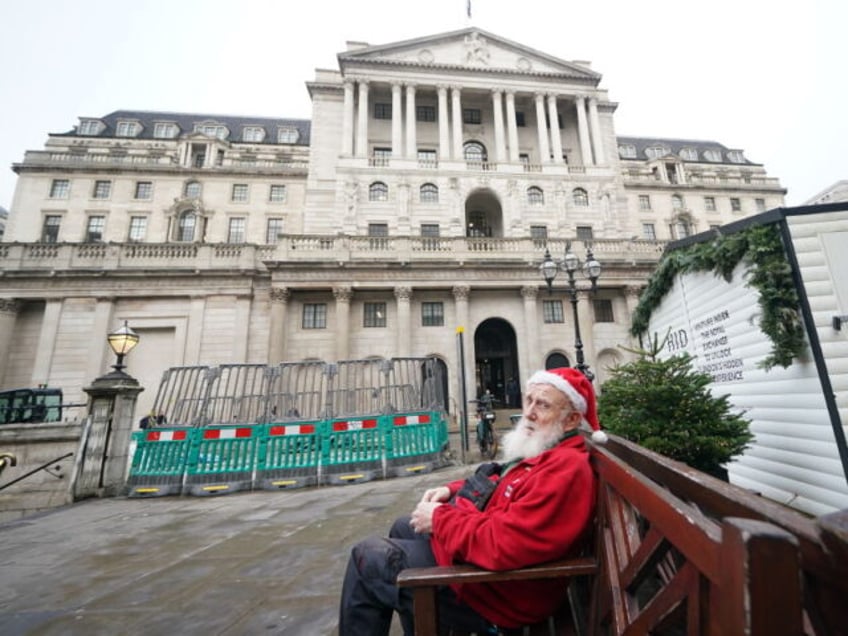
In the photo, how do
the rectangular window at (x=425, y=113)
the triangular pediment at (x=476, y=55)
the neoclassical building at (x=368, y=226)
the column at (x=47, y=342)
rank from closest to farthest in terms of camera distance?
1. the column at (x=47, y=342)
2. the neoclassical building at (x=368, y=226)
3. the triangular pediment at (x=476, y=55)
4. the rectangular window at (x=425, y=113)

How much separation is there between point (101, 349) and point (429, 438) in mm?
17000

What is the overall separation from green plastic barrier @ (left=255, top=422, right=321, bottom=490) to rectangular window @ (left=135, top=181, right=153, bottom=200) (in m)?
31.7

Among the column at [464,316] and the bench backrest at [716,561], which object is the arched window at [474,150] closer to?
the column at [464,316]

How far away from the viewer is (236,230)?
30594 mm

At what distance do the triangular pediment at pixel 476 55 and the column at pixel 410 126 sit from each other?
222 cm

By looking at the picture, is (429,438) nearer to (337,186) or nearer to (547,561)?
(547,561)

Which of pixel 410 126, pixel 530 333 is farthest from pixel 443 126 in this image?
pixel 530 333

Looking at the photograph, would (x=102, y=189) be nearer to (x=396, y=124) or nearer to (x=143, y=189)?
(x=143, y=189)

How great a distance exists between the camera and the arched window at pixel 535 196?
23.3 meters

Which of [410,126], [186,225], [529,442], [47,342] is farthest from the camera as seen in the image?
[186,225]

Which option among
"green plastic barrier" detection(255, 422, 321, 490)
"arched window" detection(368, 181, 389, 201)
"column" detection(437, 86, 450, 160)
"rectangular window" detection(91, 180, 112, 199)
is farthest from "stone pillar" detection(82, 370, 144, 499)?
"rectangular window" detection(91, 180, 112, 199)

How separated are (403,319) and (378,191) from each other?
9.33 m

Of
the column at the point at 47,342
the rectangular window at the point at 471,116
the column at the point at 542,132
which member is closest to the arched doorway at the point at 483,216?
the column at the point at 542,132

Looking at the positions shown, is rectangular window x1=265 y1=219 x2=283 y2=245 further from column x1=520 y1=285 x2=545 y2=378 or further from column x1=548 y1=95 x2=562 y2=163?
column x1=548 y1=95 x2=562 y2=163
